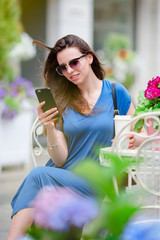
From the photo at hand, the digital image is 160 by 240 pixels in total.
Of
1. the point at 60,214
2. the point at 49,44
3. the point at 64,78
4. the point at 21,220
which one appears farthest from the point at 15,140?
the point at 60,214

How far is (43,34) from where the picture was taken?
1046 cm

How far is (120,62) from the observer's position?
9.57 metres

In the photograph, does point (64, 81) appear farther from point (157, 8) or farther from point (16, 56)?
point (157, 8)

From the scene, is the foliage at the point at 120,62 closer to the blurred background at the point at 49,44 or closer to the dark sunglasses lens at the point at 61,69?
the blurred background at the point at 49,44

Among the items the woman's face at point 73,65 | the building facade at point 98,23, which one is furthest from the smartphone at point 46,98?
the building facade at point 98,23

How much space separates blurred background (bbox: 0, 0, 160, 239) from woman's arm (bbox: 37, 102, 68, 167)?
188 cm

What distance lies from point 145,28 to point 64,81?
377 inches

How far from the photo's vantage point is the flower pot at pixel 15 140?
6.17 meters

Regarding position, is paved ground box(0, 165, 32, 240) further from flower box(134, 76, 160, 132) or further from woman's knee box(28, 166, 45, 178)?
flower box(134, 76, 160, 132)

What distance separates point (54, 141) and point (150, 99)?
608 mm

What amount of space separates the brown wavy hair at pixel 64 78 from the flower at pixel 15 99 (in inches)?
131

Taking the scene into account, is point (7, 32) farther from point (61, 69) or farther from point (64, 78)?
point (61, 69)

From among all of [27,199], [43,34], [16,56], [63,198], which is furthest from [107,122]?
[43,34]

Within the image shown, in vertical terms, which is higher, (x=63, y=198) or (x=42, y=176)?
(x=63, y=198)
